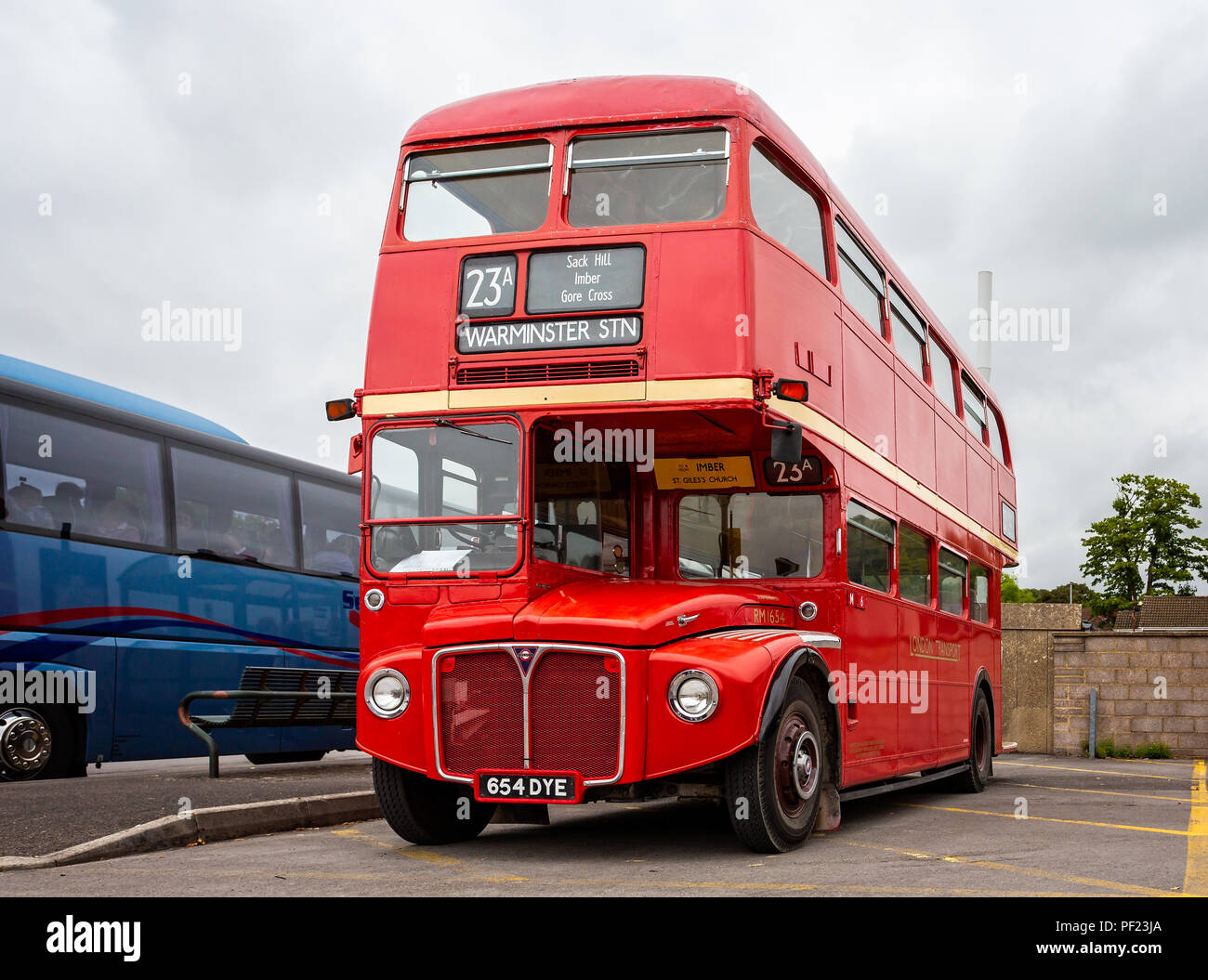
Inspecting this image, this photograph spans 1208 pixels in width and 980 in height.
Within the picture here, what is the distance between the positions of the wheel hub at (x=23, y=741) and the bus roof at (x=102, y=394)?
2.94 metres

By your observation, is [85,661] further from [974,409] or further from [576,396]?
[974,409]

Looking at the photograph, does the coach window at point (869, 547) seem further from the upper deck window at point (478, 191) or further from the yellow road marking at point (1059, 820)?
the upper deck window at point (478, 191)

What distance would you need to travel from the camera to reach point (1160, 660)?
21.2 m

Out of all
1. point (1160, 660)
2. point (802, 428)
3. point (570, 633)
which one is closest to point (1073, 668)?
point (1160, 660)

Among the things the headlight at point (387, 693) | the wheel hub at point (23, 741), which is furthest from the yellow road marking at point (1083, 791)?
the wheel hub at point (23, 741)

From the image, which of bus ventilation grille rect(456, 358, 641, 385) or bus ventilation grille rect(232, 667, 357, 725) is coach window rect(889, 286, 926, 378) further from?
bus ventilation grille rect(232, 667, 357, 725)

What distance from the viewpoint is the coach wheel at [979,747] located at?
13984mm

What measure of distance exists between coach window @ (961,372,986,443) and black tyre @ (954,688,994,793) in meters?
2.94

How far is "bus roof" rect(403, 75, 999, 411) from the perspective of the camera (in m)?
8.40

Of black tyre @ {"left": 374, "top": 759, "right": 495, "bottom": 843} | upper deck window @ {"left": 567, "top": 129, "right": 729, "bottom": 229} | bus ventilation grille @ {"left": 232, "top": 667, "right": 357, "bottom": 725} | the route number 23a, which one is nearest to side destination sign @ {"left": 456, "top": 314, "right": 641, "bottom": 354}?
the route number 23a

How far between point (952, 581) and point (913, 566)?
190 cm

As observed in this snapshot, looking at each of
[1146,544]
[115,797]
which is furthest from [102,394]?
[1146,544]

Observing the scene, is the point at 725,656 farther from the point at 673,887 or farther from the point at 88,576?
the point at 88,576
